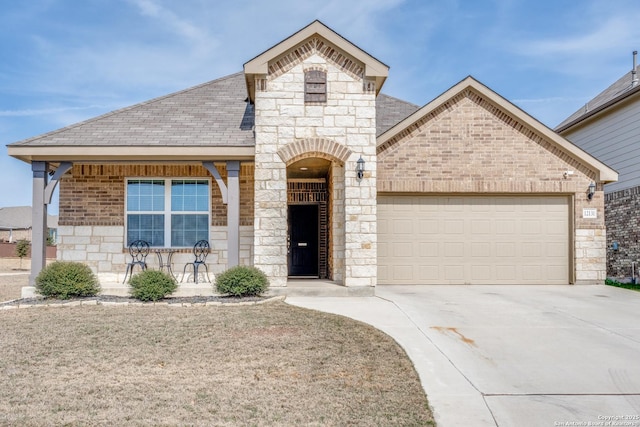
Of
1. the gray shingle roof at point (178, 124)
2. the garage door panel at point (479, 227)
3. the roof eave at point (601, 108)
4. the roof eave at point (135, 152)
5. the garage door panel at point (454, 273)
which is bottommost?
the garage door panel at point (454, 273)

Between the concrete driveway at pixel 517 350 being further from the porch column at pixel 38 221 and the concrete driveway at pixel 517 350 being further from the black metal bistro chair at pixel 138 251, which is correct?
the porch column at pixel 38 221

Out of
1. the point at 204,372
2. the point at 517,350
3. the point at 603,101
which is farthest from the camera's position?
the point at 603,101

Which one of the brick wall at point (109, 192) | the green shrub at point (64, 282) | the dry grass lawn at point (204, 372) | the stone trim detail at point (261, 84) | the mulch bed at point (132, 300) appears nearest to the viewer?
the dry grass lawn at point (204, 372)

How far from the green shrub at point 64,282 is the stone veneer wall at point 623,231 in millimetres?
13469

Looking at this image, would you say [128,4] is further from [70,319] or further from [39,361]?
[39,361]

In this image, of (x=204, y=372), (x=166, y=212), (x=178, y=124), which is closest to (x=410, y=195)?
(x=178, y=124)

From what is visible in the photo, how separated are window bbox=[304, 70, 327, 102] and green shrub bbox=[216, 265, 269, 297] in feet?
12.7

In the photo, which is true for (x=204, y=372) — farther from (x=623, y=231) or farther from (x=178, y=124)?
(x=623, y=231)

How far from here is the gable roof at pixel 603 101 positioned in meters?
14.9

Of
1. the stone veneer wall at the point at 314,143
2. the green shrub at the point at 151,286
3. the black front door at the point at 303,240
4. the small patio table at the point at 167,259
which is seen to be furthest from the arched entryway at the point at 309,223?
the green shrub at the point at 151,286

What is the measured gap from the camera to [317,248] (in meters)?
13.8

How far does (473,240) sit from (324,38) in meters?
6.06

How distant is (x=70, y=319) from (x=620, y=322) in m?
8.52

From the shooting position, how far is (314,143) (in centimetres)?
1057
